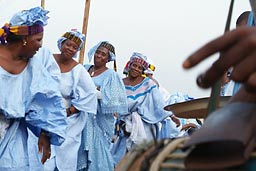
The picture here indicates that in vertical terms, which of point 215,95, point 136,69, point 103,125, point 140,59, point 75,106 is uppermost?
point 215,95

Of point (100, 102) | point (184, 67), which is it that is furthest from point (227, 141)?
point (100, 102)

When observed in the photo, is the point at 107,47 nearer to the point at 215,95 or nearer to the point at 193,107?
the point at 193,107

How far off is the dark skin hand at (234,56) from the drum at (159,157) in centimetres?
16

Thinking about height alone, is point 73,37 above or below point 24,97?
above

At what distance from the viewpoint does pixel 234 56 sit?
3.60ft

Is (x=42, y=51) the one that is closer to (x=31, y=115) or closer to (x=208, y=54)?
(x=31, y=115)

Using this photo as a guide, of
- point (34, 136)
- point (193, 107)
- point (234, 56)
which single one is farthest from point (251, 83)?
point (34, 136)

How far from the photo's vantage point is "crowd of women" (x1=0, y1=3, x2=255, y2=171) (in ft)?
16.8

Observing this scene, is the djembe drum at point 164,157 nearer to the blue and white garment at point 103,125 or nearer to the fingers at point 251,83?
the fingers at point 251,83

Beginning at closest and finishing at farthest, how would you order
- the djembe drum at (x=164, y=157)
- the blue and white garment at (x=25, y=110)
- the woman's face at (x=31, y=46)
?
the djembe drum at (x=164, y=157), the blue and white garment at (x=25, y=110), the woman's face at (x=31, y=46)

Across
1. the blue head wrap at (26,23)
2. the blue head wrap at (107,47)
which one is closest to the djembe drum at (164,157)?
the blue head wrap at (26,23)

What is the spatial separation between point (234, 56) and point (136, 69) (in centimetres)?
784

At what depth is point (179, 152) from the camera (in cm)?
130

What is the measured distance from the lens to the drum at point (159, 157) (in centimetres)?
126
